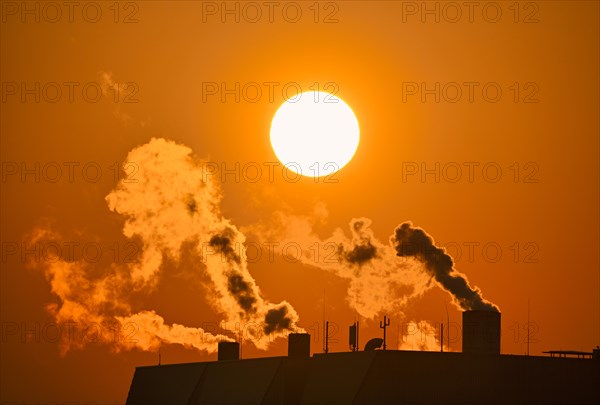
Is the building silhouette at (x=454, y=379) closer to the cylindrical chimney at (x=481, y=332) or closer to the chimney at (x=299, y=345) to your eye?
the cylindrical chimney at (x=481, y=332)

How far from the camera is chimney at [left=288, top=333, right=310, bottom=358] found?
273ft

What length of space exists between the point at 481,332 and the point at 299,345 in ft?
35.0

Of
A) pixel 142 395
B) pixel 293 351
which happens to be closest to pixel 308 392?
pixel 293 351

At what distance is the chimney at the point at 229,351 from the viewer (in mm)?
101062

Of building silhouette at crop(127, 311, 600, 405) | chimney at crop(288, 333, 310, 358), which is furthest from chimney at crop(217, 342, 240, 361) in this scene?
building silhouette at crop(127, 311, 600, 405)

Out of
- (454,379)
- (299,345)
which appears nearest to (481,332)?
(454,379)

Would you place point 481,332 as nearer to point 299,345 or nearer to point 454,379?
point 454,379

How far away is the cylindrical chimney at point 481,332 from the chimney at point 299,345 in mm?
9288

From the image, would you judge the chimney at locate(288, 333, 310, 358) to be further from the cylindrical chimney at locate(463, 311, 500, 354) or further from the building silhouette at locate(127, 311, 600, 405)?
the cylindrical chimney at locate(463, 311, 500, 354)

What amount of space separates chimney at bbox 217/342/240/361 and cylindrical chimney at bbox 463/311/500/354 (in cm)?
2488

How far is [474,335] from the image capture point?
7938 cm

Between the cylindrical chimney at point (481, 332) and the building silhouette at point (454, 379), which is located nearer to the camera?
the building silhouette at point (454, 379)

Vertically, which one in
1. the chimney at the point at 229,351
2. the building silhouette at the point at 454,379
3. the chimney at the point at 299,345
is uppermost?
the chimney at the point at 229,351

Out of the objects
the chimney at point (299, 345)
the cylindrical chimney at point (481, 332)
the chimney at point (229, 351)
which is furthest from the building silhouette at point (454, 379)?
the chimney at point (229, 351)
